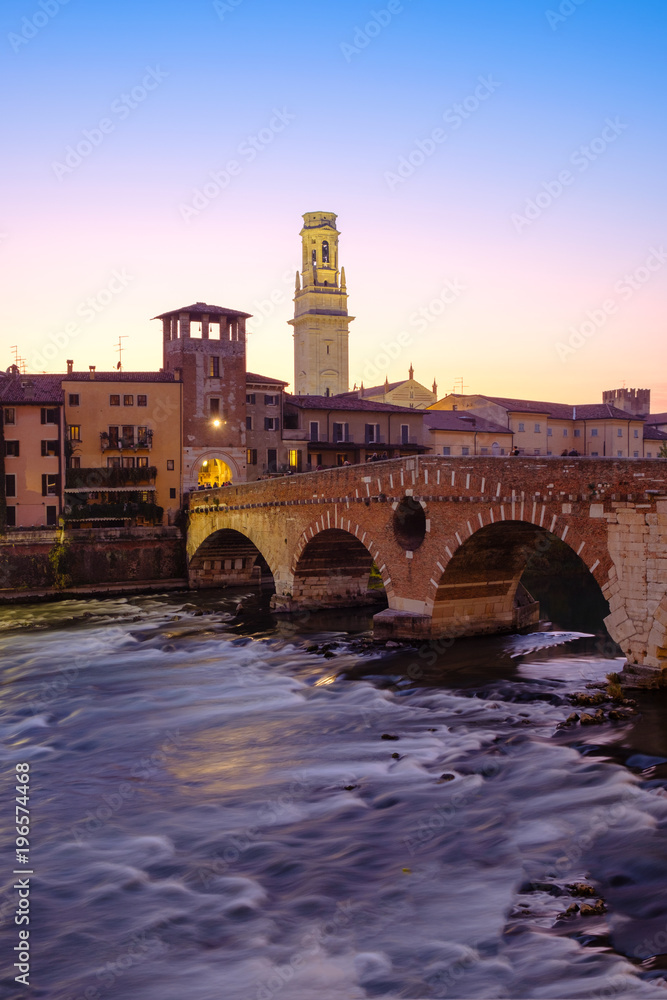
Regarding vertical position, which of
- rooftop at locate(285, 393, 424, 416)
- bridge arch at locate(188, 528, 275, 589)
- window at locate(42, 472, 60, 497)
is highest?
rooftop at locate(285, 393, 424, 416)

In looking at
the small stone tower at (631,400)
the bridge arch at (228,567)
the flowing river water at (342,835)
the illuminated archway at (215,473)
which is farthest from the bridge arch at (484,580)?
the small stone tower at (631,400)

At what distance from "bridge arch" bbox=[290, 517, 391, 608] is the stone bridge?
0.17ft

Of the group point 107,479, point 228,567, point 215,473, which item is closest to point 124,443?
point 107,479

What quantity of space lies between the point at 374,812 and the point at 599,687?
8.25 meters

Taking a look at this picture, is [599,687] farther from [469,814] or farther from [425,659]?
[469,814]

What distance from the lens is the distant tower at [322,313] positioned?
10325 cm

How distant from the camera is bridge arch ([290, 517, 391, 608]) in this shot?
32.3 meters

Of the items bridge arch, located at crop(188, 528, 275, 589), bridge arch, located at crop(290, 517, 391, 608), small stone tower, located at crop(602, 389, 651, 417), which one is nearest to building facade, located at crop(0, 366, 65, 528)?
bridge arch, located at crop(188, 528, 275, 589)

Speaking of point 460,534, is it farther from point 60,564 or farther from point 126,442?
point 126,442

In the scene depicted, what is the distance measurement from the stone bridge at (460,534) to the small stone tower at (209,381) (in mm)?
15402

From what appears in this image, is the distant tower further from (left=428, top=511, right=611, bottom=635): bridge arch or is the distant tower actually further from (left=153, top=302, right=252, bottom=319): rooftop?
(left=428, top=511, right=611, bottom=635): bridge arch

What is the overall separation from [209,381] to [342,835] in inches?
1792

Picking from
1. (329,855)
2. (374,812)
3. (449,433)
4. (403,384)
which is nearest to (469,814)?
(374,812)

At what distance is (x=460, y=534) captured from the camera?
2341 cm
